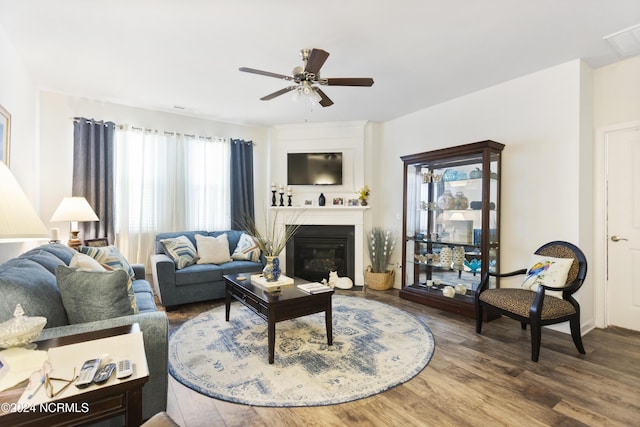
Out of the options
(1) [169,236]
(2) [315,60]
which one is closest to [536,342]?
(2) [315,60]

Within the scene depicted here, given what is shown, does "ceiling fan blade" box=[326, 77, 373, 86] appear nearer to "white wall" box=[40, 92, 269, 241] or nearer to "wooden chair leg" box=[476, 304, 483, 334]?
"wooden chair leg" box=[476, 304, 483, 334]

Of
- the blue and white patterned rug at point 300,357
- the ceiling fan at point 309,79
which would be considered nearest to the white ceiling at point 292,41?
the ceiling fan at point 309,79

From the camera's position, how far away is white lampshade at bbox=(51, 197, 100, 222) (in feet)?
11.5

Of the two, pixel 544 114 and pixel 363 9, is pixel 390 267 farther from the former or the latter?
pixel 363 9

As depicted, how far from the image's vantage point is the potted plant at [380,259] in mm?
4762

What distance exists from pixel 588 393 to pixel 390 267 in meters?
3.02

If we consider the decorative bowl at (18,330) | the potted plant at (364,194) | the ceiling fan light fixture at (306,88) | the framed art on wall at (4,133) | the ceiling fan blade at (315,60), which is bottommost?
the decorative bowl at (18,330)

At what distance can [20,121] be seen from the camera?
10.2ft

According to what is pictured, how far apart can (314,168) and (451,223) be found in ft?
7.67

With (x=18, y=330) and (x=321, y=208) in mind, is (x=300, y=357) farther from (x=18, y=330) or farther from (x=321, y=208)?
(x=321, y=208)

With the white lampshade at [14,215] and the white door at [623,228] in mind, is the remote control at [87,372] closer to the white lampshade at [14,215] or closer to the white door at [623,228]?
the white lampshade at [14,215]

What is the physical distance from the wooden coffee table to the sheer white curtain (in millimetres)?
2354

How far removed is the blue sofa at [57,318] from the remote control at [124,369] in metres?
0.50

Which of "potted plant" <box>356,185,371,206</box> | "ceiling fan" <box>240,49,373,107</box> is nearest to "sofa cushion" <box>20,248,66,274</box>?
"ceiling fan" <box>240,49,373,107</box>
